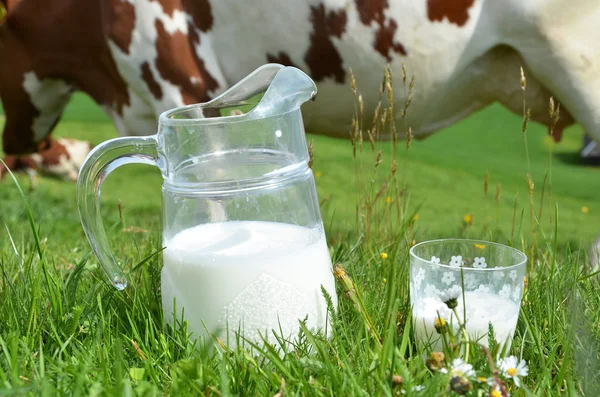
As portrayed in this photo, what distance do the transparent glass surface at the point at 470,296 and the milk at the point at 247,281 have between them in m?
0.14

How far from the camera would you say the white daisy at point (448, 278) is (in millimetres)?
887

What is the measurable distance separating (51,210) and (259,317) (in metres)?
2.32

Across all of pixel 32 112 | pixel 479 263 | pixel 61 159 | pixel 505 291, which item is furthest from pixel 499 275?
pixel 61 159

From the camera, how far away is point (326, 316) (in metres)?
0.89

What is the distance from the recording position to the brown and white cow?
165 centimetres

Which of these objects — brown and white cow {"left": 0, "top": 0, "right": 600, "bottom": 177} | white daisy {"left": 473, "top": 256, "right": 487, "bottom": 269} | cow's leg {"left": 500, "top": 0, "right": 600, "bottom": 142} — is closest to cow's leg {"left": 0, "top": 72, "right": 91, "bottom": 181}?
brown and white cow {"left": 0, "top": 0, "right": 600, "bottom": 177}

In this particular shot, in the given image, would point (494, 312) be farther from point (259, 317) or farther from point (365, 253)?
point (365, 253)

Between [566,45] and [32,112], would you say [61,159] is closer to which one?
[32,112]

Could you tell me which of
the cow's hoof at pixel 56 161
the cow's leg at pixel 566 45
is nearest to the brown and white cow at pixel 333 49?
the cow's leg at pixel 566 45

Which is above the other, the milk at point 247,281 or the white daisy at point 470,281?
the milk at point 247,281

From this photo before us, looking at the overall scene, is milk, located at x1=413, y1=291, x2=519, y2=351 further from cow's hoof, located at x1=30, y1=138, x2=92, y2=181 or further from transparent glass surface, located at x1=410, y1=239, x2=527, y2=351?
cow's hoof, located at x1=30, y1=138, x2=92, y2=181

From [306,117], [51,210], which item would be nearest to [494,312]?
[306,117]

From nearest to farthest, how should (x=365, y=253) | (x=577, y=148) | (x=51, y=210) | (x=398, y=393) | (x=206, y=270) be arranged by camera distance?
(x=398, y=393)
(x=206, y=270)
(x=365, y=253)
(x=51, y=210)
(x=577, y=148)

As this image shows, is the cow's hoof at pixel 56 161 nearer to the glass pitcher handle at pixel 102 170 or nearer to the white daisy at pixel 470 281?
the glass pitcher handle at pixel 102 170
